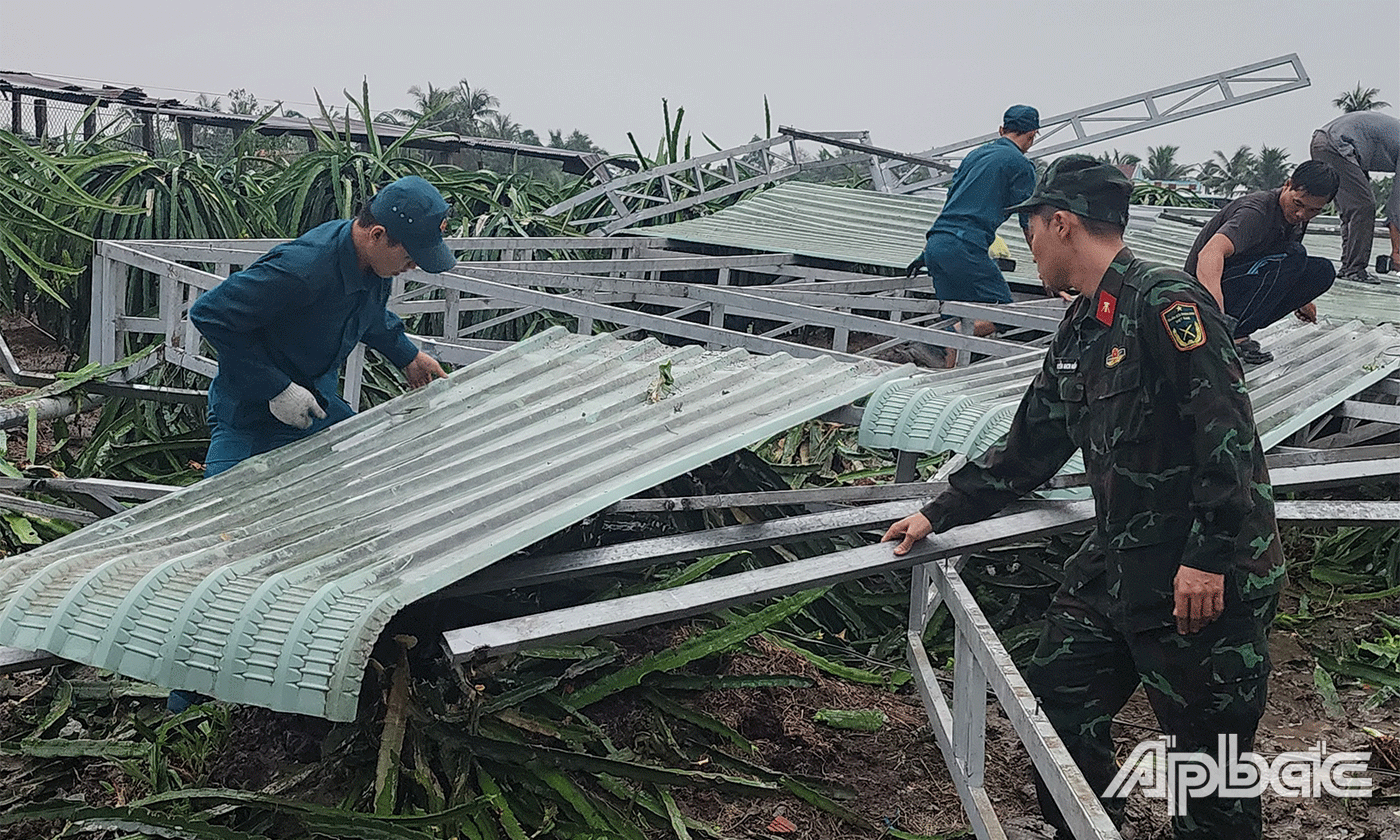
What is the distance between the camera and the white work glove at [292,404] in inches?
153

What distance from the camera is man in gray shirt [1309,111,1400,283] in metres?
7.82

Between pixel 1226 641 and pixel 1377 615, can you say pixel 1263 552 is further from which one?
pixel 1377 615

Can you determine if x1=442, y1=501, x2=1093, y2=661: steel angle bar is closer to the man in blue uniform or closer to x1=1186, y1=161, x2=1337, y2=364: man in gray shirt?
the man in blue uniform

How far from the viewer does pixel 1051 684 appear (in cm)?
299

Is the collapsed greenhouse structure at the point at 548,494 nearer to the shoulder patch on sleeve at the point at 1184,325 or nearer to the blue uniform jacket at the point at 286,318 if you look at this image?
the blue uniform jacket at the point at 286,318

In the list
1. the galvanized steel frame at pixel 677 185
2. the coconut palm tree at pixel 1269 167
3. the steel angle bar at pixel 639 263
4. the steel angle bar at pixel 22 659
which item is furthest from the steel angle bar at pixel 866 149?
the coconut palm tree at pixel 1269 167

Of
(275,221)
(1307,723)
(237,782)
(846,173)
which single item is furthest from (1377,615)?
(846,173)

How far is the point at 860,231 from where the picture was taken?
1019cm

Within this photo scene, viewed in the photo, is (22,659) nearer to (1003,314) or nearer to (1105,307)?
(1105,307)

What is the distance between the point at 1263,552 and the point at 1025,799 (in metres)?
1.41

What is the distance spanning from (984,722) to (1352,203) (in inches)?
264

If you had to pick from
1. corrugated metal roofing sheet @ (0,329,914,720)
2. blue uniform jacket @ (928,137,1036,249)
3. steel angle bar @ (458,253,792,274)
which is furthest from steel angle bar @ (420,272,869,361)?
blue uniform jacket @ (928,137,1036,249)

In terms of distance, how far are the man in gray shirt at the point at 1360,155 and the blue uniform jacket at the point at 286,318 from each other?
6544mm

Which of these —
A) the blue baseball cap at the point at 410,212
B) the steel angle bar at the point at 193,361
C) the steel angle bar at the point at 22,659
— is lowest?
the steel angle bar at the point at 22,659
